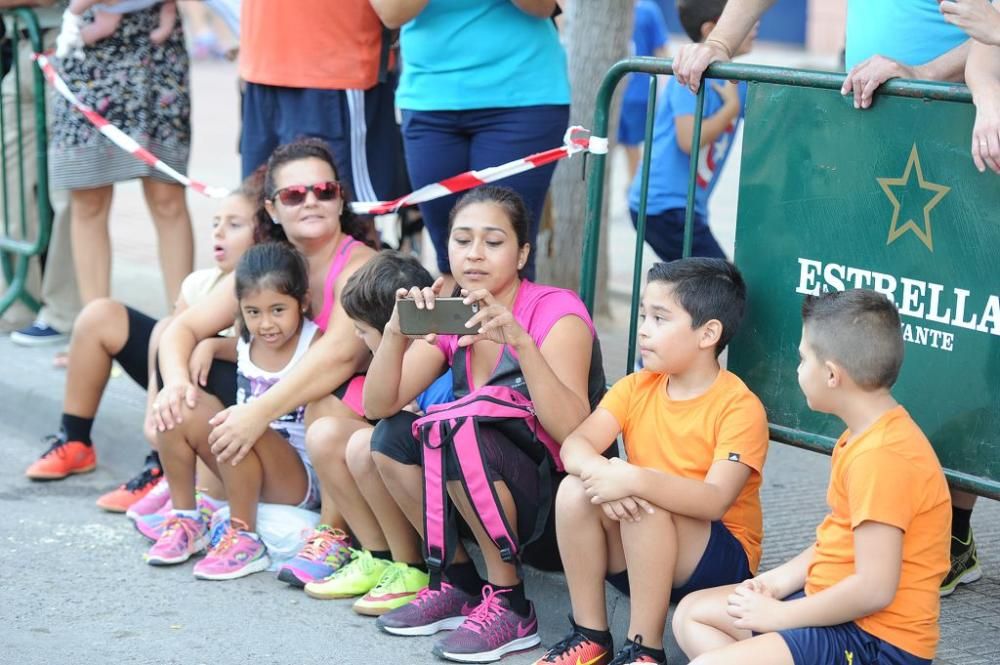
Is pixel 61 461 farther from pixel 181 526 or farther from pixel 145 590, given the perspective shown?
pixel 145 590

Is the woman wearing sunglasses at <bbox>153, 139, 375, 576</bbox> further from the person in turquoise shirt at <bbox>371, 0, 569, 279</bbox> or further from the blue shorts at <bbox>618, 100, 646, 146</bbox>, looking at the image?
the blue shorts at <bbox>618, 100, 646, 146</bbox>

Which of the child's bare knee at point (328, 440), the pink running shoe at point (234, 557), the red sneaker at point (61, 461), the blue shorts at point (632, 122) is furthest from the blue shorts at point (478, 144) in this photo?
the blue shorts at point (632, 122)

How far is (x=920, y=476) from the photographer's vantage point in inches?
118

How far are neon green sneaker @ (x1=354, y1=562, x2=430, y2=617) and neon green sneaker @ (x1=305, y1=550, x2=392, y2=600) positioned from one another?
4 cm

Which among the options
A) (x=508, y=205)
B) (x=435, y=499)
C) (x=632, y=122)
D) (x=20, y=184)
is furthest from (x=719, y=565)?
(x=632, y=122)

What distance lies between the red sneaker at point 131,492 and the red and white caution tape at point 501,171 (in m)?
1.18

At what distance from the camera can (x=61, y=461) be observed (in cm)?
524

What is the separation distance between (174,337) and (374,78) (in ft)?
4.15

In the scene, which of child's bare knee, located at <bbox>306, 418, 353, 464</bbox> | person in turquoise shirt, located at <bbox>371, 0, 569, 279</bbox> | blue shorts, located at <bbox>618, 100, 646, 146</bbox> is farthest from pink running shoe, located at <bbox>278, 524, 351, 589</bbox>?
blue shorts, located at <bbox>618, 100, 646, 146</bbox>

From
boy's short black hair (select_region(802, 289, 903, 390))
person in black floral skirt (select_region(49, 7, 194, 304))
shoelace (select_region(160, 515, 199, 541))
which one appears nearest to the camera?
boy's short black hair (select_region(802, 289, 903, 390))

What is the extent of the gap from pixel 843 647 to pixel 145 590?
2.14 meters

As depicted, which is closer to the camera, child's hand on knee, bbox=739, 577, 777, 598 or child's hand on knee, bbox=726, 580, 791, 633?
child's hand on knee, bbox=726, 580, 791, 633

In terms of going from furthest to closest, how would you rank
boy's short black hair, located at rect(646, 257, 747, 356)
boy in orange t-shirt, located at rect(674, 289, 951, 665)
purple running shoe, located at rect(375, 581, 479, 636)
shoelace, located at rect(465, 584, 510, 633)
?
1. purple running shoe, located at rect(375, 581, 479, 636)
2. shoelace, located at rect(465, 584, 510, 633)
3. boy's short black hair, located at rect(646, 257, 747, 356)
4. boy in orange t-shirt, located at rect(674, 289, 951, 665)

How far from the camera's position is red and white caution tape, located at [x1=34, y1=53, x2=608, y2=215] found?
14.3 feet
